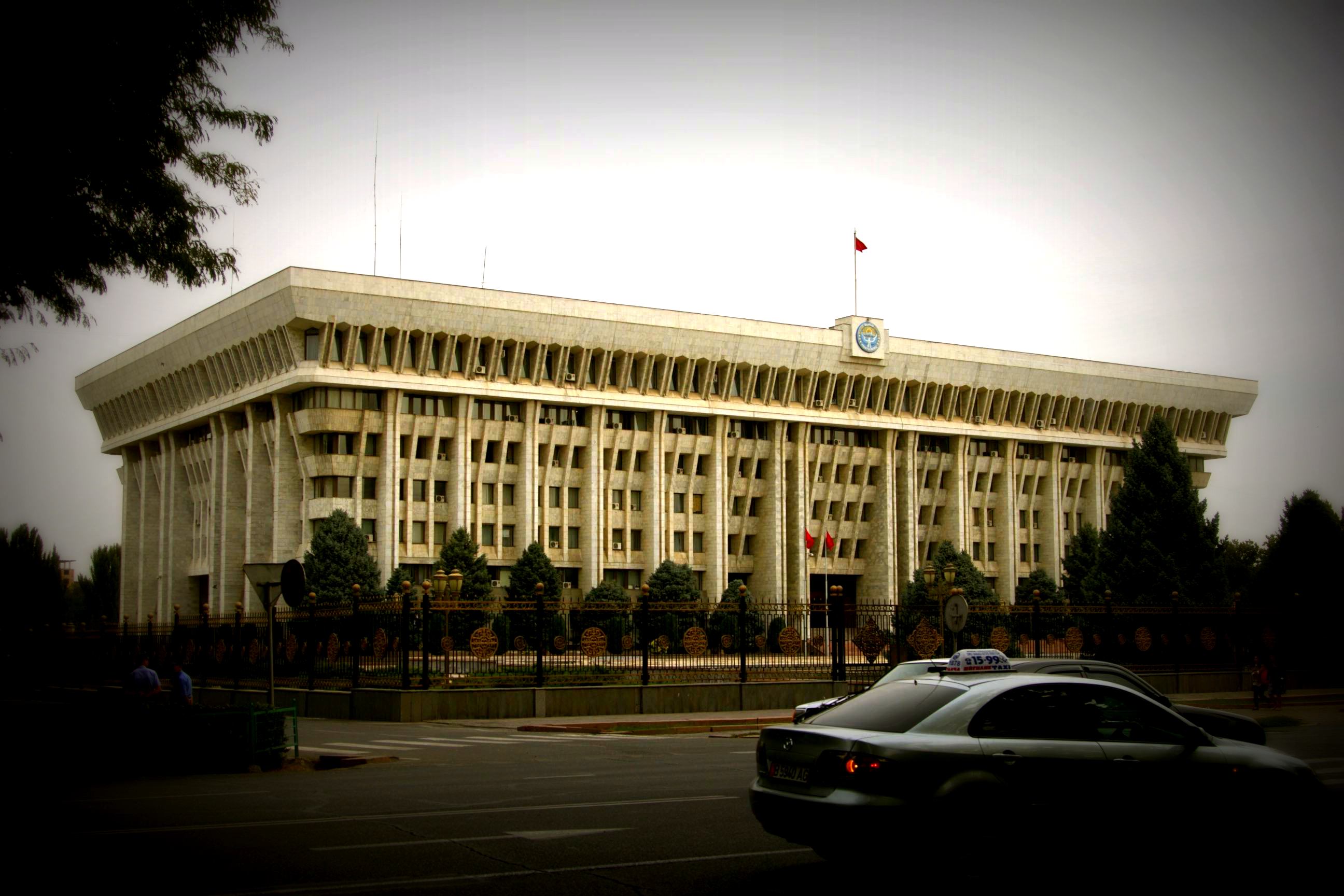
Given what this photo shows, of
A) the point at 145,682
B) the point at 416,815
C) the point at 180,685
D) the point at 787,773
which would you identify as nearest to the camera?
the point at 787,773

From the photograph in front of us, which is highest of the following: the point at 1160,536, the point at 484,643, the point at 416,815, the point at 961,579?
the point at 1160,536

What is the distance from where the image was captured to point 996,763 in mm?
8320

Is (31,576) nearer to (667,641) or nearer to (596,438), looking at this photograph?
(596,438)

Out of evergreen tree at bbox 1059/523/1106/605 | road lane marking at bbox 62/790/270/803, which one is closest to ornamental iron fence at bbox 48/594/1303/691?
road lane marking at bbox 62/790/270/803

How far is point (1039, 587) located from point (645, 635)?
149 ft

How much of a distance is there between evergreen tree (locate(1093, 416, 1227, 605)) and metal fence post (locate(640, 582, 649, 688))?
110 feet

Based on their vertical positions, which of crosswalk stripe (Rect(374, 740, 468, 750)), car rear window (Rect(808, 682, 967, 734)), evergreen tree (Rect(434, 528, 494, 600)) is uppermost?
evergreen tree (Rect(434, 528, 494, 600))

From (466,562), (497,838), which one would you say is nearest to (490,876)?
(497,838)

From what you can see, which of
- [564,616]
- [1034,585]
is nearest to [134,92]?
[564,616]

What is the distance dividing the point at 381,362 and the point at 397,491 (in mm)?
6578

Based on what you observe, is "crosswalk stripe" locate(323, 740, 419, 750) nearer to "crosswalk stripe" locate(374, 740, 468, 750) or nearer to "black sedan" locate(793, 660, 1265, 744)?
"crosswalk stripe" locate(374, 740, 468, 750)

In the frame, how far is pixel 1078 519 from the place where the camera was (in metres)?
90.1

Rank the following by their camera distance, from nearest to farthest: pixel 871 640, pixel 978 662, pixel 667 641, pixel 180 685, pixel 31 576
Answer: pixel 978 662 < pixel 180 685 < pixel 667 641 < pixel 871 640 < pixel 31 576

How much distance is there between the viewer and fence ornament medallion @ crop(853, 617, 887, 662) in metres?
31.8
